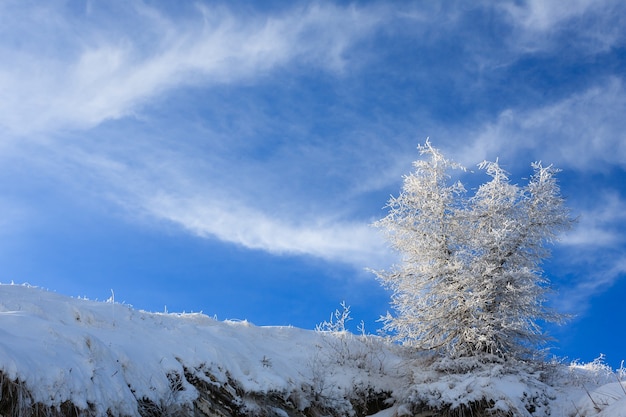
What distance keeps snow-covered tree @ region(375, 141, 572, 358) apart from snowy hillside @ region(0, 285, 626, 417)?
3.68 feet

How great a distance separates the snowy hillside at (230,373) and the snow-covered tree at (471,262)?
1123 mm

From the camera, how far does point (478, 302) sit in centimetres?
1730

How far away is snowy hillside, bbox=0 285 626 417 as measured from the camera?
868 centimetres

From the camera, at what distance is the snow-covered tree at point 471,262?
1781 cm

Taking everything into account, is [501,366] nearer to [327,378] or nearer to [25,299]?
[327,378]

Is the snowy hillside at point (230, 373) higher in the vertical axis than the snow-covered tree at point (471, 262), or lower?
lower

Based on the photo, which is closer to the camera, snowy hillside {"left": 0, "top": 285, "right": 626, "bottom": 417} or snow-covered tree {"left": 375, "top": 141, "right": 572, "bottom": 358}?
snowy hillside {"left": 0, "top": 285, "right": 626, "bottom": 417}

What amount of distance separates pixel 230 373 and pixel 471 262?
881cm

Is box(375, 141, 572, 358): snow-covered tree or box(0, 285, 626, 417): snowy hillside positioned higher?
box(375, 141, 572, 358): snow-covered tree

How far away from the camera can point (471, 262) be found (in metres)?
18.5

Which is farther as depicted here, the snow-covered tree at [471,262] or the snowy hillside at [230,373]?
the snow-covered tree at [471,262]

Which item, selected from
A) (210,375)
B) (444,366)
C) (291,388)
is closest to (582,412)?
(444,366)

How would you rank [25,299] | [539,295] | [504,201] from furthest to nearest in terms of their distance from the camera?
[504,201], [539,295], [25,299]

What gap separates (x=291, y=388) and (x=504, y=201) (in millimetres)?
10129
